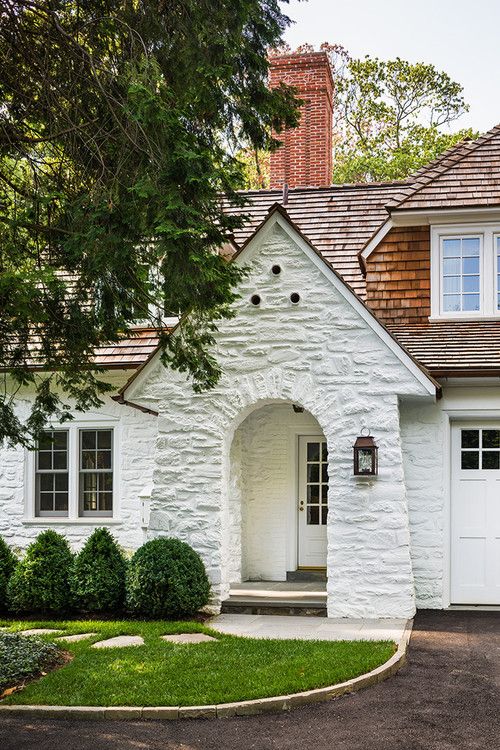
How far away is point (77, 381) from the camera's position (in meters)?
10.8

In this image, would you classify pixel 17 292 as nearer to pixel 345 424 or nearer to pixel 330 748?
pixel 330 748

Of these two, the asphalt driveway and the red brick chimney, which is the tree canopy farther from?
the asphalt driveway

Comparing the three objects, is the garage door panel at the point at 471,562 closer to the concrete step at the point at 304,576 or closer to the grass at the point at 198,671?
the concrete step at the point at 304,576

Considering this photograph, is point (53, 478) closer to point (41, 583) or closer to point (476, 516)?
point (41, 583)

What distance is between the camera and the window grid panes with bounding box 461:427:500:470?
1328 cm

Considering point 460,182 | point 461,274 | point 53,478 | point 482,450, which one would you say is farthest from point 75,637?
A: point 460,182

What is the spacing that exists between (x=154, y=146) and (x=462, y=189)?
7.26m

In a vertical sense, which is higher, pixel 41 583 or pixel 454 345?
pixel 454 345

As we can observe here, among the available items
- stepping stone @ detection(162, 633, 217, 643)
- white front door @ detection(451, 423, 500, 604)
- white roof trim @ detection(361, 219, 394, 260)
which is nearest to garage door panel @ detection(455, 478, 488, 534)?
white front door @ detection(451, 423, 500, 604)

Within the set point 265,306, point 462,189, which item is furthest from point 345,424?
point 462,189

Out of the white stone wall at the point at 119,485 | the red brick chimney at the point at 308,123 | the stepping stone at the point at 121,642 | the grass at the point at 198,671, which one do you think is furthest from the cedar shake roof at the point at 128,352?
the grass at the point at 198,671

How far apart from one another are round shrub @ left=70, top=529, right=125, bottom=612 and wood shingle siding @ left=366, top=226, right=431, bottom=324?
5.53 m

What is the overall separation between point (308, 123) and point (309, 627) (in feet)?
37.2

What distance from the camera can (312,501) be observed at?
14844 mm
